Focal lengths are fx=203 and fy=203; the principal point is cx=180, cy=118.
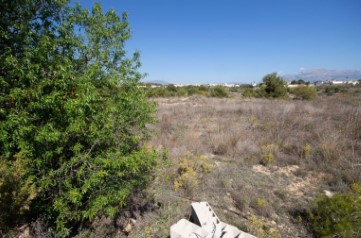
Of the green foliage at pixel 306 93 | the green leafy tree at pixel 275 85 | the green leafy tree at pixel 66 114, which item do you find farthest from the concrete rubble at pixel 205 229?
the green foliage at pixel 306 93

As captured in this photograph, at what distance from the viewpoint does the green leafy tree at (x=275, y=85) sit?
20.4m

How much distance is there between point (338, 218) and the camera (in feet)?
10.5

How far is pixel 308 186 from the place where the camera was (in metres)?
5.09

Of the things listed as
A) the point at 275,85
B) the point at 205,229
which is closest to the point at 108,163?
the point at 205,229

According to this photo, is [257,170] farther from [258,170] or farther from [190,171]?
[190,171]

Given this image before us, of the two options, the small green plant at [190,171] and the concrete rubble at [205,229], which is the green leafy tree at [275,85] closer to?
the small green plant at [190,171]

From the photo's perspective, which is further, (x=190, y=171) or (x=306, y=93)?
(x=306, y=93)

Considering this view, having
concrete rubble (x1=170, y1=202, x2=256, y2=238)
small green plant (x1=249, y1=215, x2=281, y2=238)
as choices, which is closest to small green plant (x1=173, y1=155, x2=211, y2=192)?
concrete rubble (x1=170, y1=202, x2=256, y2=238)

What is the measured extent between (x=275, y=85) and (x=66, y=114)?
21.5 meters

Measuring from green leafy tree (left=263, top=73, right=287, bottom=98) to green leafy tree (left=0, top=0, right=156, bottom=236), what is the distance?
19.7 meters

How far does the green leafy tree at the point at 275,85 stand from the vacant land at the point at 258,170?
1134 centimetres

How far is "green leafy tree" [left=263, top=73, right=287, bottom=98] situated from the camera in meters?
20.4

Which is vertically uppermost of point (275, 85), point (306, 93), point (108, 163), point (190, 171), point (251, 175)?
point (275, 85)

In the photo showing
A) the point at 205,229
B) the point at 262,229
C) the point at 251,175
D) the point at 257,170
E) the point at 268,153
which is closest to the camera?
the point at 205,229
